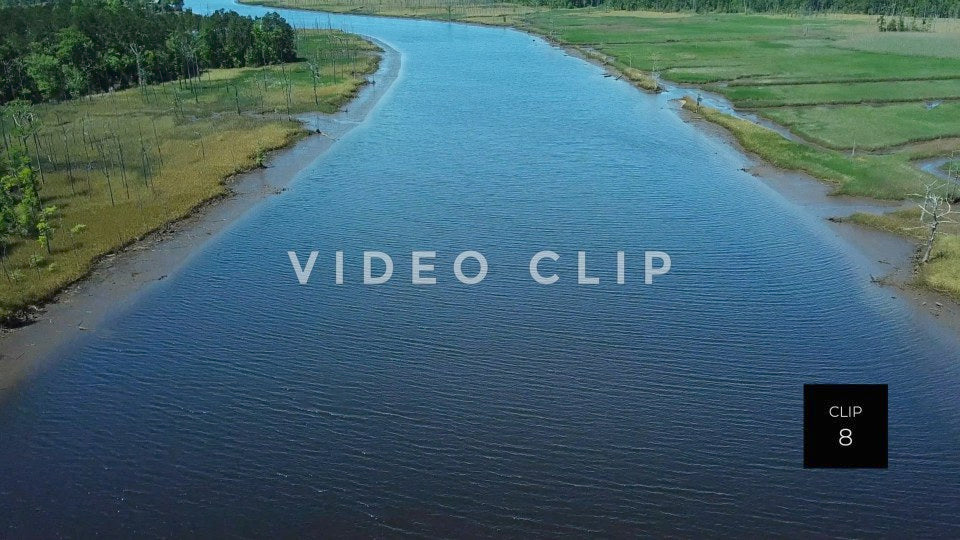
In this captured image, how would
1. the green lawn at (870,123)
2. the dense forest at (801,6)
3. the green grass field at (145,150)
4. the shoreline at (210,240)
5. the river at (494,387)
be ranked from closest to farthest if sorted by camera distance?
the river at (494,387) < the shoreline at (210,240) < the green grass field at (145,150) < the green lawn at (870,123) < the dense forest at (801,6)

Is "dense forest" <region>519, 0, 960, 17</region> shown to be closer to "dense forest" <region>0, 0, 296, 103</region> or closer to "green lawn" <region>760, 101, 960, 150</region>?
"green lawn" <region>760, 101, 960, 150</region>

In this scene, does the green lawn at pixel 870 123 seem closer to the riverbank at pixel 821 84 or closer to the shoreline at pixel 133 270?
the riverbank at pixel 821 84

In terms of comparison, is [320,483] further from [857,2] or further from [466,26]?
[857,2]

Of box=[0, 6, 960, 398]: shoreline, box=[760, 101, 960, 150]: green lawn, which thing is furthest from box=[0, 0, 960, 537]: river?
box=[760, 101, 960, 150]: green lawn

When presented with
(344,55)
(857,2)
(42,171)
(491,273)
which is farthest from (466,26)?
(491,273)

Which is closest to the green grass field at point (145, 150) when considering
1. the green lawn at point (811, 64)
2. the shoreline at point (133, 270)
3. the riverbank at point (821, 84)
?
the shoreline at point (133, 270)

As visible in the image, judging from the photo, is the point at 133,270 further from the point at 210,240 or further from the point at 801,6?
the point at 801,6
